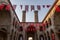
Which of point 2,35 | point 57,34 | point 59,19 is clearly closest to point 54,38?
point 57,34

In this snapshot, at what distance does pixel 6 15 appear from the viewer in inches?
736

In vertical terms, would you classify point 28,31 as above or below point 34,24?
below

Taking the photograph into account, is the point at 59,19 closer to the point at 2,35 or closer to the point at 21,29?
the point at 2,35

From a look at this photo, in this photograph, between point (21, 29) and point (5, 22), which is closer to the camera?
point (5, 22)

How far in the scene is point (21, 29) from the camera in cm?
2881

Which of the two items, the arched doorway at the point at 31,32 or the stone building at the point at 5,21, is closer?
the stone building at the point at 5,21

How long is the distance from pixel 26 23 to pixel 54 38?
12.7m

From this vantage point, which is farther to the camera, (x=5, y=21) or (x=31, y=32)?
(x=31, y=32)

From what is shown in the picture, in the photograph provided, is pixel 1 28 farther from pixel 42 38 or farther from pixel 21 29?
pixel 42 38

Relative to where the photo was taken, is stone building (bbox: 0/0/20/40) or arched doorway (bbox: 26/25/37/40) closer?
stone building (bbox: 0/0/20/40)

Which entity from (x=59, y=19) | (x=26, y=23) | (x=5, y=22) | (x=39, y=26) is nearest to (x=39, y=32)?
(x=39, y=26)

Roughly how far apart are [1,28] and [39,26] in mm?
13732

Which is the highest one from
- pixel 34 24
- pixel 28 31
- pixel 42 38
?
pixel 34 24

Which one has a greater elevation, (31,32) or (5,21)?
(5,21)
